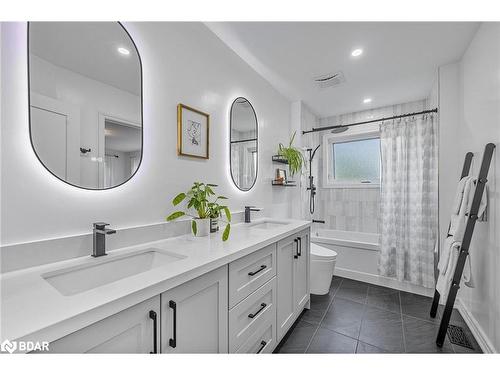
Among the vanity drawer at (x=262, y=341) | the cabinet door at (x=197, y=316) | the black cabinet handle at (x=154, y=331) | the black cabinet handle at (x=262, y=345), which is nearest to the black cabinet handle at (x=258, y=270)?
the cabinet door at (x=197, y=316)

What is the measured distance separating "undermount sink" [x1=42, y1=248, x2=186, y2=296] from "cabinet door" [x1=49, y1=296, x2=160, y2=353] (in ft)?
1.10

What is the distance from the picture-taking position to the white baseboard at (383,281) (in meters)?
2.50

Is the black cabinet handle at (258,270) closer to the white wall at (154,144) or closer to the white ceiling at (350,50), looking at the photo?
the white wall at (154,144)

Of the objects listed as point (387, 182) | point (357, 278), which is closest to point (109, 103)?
point (387, 182)

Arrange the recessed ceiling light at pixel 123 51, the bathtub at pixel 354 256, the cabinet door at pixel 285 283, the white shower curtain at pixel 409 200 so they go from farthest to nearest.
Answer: the bathtub at pixel 354 256
the white shower curtain at pixel 409 200
the cabinet door at pixel 285 283
the recessed ceiling light at pixel 123 51

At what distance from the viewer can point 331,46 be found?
6.31ft

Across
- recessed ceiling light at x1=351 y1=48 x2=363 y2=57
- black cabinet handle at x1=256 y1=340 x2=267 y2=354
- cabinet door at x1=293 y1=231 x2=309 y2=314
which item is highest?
recessed ceiling light at x1=351 y1=48 x2=363 y2=57

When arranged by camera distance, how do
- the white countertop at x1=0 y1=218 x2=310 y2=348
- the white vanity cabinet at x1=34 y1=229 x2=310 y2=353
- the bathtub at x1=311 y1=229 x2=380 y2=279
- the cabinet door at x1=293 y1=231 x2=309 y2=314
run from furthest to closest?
1. the bathtub at x1=311 y1=229 x2=380 y2=279
2. the cabinet door at x1=293 y1=231 x2=309 y2=314
3. the white vanity cabinet at x1=34 y1=229 x2=310 y2=353
4. the white countertop at x1=0 y1=218 x2=310 y2=348

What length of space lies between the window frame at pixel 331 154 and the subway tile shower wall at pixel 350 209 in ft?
0.27

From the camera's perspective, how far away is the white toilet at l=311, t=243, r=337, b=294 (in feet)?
7.64

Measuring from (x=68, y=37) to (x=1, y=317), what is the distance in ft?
3.86

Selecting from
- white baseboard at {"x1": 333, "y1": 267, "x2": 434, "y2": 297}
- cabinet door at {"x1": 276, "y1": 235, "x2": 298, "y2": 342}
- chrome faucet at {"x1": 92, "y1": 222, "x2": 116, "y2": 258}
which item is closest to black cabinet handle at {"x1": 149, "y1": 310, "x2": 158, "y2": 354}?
chrome faucet at {"x1": 92, "y1": 222, "x2": 116, "y2": 258}

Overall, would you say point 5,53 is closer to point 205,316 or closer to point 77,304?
point 77,304

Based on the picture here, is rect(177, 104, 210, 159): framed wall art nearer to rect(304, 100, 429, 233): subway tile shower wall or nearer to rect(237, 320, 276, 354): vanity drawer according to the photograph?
rect(237, 320, 276, 354): vanity drawer
